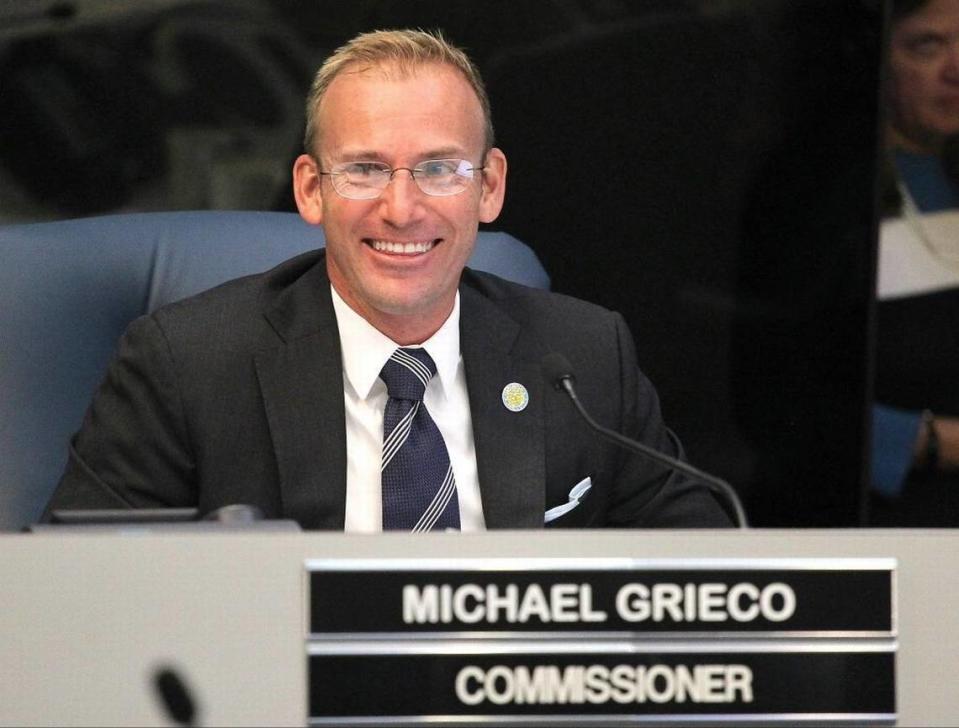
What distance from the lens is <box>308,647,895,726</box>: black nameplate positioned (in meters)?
0.98

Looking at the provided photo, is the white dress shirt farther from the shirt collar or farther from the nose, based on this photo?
the nose

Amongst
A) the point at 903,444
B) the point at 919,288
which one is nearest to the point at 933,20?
the point at 919,288

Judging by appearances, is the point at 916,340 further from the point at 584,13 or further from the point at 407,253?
the point at 407,253

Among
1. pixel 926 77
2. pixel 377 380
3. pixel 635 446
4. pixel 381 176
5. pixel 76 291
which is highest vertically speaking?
pixel 926 77

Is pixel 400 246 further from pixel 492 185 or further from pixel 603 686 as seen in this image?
pixel 603 686

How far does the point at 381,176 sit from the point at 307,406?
0.30 metres

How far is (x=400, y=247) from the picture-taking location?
6.09ft

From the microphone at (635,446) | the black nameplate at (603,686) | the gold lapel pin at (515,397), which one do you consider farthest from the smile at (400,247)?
the black nameplate at (603,686)

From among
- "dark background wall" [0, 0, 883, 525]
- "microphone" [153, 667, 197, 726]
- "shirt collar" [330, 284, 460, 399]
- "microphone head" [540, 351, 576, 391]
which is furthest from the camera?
"dark background wall" [0, 0, 883, 525]

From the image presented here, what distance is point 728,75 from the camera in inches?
107

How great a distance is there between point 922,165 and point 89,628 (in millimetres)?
2128

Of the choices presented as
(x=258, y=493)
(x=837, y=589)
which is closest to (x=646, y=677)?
(x=837, y=589)

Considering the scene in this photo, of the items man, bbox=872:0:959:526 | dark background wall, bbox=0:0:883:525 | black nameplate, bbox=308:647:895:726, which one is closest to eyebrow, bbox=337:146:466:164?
dark background wall, bbox=0:0:883:525

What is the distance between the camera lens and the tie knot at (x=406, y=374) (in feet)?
5.86
